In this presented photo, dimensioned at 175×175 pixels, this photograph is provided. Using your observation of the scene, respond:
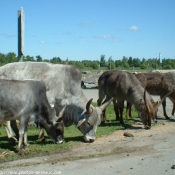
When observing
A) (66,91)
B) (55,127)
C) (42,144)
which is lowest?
(42,144)

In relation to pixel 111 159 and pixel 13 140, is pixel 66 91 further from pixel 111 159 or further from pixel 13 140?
pixel 111 159

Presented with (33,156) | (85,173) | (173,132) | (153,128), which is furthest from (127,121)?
(85,173)

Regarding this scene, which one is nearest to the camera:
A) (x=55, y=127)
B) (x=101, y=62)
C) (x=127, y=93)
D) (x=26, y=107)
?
(x=26, y=107)

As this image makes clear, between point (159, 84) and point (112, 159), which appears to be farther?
point (159, 84)

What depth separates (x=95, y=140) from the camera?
10461 mm

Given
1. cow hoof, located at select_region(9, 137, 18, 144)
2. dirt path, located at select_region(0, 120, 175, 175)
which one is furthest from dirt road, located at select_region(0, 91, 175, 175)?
cow hoof, located at select_region(9, 137, 18, 144)

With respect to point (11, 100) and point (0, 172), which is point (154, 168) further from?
point (11, 100)

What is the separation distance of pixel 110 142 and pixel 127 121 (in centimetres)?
418

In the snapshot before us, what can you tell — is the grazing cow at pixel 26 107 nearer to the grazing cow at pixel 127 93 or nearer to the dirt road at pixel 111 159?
the dirt road at pixel 111 159

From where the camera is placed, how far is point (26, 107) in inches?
354

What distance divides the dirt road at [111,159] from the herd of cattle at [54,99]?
841mm

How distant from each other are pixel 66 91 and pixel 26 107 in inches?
77.9

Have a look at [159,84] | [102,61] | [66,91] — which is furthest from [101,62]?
[66,91]

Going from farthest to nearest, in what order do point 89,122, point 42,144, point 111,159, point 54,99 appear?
point 54,99
point 89,122
point 42,144
point 111,159
